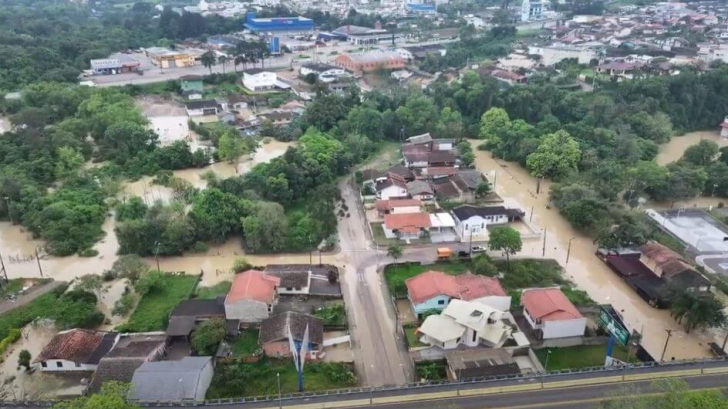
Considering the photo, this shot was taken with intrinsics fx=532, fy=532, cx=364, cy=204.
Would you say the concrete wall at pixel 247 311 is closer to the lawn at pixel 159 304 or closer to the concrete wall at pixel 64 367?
the lawn at pixel 159 304

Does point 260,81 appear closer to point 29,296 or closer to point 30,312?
point 29,296

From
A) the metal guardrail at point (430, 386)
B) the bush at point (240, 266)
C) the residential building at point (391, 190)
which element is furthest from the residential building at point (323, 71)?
the metal guardrail at point (430, 386)

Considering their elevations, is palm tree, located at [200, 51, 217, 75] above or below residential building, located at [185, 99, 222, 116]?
above

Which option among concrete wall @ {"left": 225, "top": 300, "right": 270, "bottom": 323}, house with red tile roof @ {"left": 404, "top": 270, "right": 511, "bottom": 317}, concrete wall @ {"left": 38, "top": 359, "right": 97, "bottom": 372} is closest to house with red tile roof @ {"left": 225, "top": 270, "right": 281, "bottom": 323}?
concrete wall @ {"left": 225, "top": 300, "right": 270, "bottom": 323}

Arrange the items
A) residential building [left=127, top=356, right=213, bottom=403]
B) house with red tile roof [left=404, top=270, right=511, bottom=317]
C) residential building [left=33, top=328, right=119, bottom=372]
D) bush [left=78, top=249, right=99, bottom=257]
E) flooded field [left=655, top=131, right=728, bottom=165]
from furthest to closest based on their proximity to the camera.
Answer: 1. flooded field [left=655, top=131, right=728, bottom=165]
2. bush [left=78, top=249, right=99, bottom=257]
3. house with red tile roof [left=404, top=270, right=511, bottom=317]
4. residential building [left=33, top=328, right=119, bottom=372]
5. residential building [left=127, top=356, right=213, bottom=403]

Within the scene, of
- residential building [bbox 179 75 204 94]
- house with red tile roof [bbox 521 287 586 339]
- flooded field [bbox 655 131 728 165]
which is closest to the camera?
house with red tile roof [bbox 521 287 586 339]

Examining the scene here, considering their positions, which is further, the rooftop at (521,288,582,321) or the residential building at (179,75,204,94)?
the residential building at (179,75,204,94)

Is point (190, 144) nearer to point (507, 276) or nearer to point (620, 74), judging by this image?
point (507, 276)

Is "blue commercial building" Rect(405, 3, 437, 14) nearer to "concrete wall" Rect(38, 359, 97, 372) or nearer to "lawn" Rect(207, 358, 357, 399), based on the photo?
"lawn" Rect(207, 358, 357, 399)

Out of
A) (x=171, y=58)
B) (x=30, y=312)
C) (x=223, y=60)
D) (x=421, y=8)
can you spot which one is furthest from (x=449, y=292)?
(x=421, y=8)
